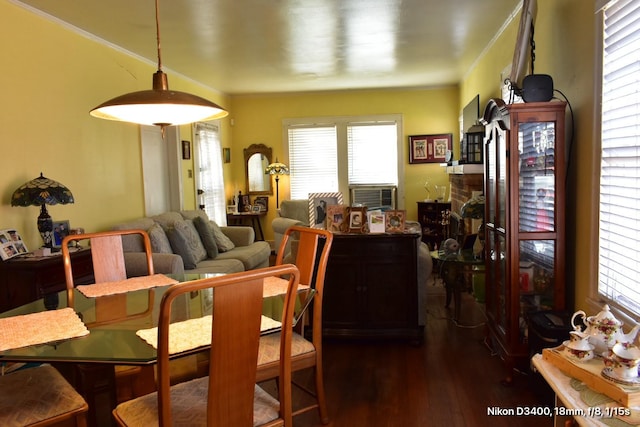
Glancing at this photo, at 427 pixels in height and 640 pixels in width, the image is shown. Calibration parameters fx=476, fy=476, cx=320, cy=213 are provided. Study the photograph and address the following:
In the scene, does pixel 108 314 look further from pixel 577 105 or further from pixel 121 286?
pixel 577 105

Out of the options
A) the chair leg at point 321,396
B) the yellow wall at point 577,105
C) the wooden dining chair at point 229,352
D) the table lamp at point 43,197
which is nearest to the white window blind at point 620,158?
the yellow wall at point 577,105

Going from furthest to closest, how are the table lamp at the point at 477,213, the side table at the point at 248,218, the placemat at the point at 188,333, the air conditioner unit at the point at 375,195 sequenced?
the air conditioner unit at the point at 375,195
the side table at the point at 248,218
the table lamp at the point at 477,213
the placemat at the point at 188,333

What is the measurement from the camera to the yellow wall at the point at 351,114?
25.1 ft

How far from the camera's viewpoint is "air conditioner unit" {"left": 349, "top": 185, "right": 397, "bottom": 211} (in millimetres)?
7742

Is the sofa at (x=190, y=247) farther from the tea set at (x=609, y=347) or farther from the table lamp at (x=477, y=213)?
the tea set at (x=609, y=347)

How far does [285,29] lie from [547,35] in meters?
2.15

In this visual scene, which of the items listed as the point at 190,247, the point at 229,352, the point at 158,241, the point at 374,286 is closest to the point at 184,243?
the point at 190,247

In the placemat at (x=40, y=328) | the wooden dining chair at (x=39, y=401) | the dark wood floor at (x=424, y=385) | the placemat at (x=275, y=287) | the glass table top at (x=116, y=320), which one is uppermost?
the placemat at (x=275, y=287)

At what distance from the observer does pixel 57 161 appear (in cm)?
384

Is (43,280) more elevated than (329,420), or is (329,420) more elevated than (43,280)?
(43,280)

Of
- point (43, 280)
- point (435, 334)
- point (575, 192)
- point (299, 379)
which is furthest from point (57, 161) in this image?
Result: point (575, 192)

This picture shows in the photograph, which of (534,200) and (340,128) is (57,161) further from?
(340,128)

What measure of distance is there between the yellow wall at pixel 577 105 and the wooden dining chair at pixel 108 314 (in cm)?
225

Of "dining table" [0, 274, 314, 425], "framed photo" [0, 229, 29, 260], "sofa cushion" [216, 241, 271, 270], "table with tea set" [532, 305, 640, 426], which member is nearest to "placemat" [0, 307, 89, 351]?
"dining table" [0, 274, 314, 425]
